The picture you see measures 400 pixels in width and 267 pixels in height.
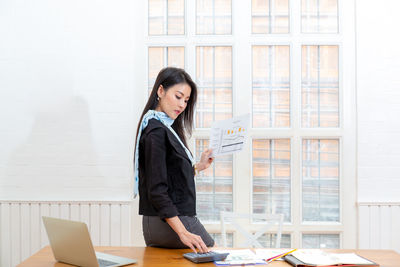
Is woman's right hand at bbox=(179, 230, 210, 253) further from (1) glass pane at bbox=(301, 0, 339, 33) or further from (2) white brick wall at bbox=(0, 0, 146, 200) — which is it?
(1) glass pane at bbox=(301, 0, 339, 33)

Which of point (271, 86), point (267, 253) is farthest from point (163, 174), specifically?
point (271, 86)

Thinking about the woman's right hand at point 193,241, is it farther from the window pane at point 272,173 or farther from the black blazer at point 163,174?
the window pane at point 272,173

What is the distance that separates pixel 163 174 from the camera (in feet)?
6.70

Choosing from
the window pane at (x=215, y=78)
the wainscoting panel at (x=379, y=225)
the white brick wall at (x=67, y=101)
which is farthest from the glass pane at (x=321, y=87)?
the white brick wall at (x=67, y=101)

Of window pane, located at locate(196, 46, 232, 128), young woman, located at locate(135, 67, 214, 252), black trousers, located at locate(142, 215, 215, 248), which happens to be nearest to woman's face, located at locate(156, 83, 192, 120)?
young woman, located at locate(135, 67, 214, 252)

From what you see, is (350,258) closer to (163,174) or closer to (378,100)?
(163,174)

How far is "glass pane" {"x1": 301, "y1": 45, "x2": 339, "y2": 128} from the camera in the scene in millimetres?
3480

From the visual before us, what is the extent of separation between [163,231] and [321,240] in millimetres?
1818

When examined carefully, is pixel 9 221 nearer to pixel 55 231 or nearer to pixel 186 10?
pixel 55 231

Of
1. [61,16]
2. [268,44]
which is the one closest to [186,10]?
[268,44]

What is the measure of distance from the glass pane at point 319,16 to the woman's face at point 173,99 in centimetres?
158

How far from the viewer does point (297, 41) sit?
345 centimetres

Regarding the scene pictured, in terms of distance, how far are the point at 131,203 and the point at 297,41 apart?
5.98 ft

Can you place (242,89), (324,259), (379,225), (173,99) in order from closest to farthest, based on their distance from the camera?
(324,259) < (173,99) < (379,225) < (242,89)
